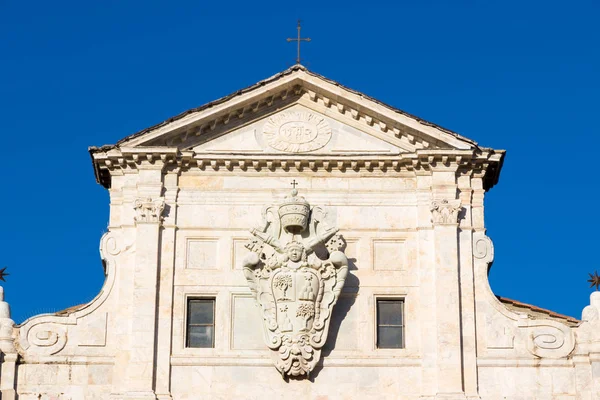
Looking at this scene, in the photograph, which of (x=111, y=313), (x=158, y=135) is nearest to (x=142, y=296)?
(x=111, y=313)

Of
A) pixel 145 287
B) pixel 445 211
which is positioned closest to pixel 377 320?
pixel 445 211

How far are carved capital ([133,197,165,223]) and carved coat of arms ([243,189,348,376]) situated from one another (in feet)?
6.43

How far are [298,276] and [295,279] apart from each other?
0.09 m

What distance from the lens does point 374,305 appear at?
1280 inches

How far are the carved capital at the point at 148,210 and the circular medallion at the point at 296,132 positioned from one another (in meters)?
2.79

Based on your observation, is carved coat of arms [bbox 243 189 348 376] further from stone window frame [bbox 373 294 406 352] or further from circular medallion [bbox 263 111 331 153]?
circular medallion [bbox 263 111 331 153]

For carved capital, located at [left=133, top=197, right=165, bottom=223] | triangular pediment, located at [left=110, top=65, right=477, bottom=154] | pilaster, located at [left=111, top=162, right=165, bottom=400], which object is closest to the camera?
pilaster, located at [left=111, top=162, right=165, bottom=400]

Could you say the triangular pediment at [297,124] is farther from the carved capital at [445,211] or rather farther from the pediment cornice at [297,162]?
the carved capital at [445,211]

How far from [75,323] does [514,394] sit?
888cm

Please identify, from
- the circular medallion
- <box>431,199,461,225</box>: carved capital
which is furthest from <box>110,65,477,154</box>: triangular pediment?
<box>431,199,461,225</box>: carved capital

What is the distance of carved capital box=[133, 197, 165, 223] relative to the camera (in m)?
32.8

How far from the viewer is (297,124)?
34.0 meters

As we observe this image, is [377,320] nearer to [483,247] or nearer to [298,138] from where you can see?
[483,247]

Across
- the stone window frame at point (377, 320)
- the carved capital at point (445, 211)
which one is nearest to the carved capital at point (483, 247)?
the carved capital at point (445, 211)
